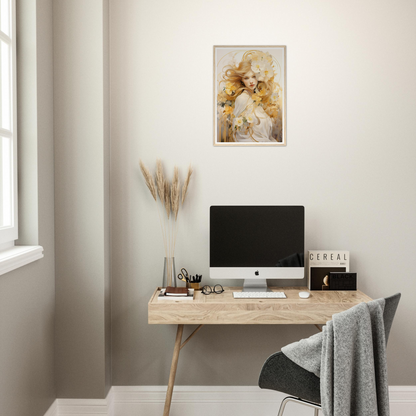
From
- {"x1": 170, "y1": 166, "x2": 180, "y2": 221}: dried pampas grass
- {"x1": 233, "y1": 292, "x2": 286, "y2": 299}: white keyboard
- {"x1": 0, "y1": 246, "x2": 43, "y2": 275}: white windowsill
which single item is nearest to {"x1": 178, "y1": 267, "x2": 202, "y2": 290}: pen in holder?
{"x1": 233, "y1": 292, "x2": 286, "y2": 299}: white keyboard

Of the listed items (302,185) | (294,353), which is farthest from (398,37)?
(294,353)

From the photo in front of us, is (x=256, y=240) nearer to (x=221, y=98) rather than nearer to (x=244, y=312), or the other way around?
(x=244, y=312)

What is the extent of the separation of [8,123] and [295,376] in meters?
1.73

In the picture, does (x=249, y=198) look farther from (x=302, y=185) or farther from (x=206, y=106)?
(x=206, y=106)

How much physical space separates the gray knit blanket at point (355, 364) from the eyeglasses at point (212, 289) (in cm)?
82

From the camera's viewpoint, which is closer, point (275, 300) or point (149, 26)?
point (275, 300)

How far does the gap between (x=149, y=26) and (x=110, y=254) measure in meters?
1.40

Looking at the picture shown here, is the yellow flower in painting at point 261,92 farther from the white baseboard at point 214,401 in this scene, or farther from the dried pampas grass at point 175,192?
the white baseboard at point 214,401

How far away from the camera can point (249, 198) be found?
2.32 m

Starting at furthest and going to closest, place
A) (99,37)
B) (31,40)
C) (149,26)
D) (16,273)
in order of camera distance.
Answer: (149,26) → (99,37) → (31,40) → (16,273)

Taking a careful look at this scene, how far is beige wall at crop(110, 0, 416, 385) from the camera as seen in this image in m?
2.29

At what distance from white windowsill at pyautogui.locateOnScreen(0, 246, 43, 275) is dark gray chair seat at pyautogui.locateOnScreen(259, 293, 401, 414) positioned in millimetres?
1151

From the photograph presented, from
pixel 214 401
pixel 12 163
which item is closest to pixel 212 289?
pixel 214 401

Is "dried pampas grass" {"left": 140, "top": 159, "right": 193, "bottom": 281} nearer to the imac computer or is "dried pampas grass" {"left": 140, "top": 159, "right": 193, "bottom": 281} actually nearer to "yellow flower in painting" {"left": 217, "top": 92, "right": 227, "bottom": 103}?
the imac computer
